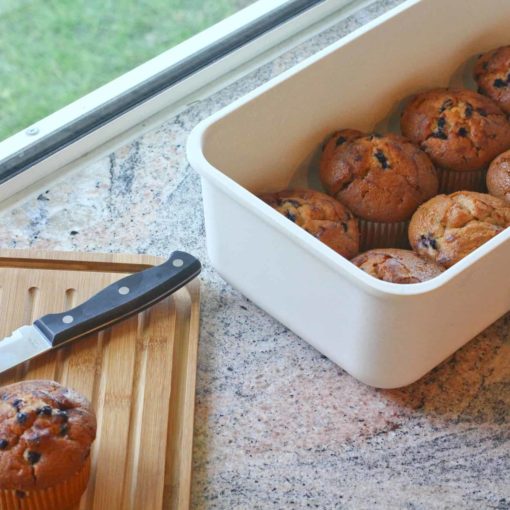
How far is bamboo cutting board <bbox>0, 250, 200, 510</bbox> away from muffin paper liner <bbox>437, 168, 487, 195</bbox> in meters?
0.35

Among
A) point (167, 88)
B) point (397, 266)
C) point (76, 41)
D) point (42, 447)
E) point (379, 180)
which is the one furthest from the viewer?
point (76, 41)

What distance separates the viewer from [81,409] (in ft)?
3.22

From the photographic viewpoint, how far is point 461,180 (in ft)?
4.25

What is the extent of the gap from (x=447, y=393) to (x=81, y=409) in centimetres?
41

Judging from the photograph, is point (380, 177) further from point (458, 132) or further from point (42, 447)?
point (42, 447)

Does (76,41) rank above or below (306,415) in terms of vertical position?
above

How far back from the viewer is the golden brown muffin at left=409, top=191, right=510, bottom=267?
1122mm

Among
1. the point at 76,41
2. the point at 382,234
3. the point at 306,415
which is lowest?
the point at 306,415

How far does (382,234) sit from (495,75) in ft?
0.95

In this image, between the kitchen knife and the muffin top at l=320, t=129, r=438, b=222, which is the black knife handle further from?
the muffin top at l=320, t=129, r=438, b=222

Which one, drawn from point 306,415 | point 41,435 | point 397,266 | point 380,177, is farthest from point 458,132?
point 41,435

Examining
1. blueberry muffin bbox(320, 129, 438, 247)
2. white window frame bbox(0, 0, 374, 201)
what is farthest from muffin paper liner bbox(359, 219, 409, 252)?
white window frame bbox(0, 0, 374, 201)

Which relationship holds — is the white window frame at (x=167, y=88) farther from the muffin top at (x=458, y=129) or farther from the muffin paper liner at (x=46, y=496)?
the muffin paper liner at (x=46, y=496)

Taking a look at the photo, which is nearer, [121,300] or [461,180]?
[121,300]
